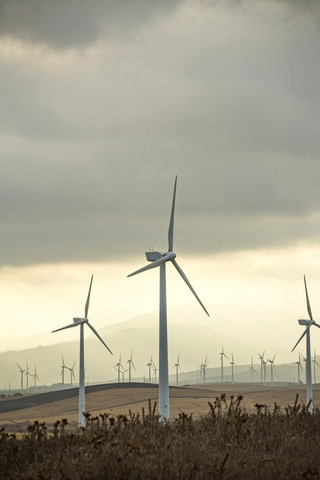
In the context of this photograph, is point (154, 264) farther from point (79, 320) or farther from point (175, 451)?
point (79, 320)

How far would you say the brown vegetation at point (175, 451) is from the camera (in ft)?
49.6

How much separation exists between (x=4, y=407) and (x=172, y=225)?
135m

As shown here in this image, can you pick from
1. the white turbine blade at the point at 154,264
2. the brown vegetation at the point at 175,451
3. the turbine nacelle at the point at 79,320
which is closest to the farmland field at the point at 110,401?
the turbine nacelle at the point at 79,320

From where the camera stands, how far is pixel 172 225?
52.2 meters

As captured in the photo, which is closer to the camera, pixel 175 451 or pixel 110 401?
pixel 175 451

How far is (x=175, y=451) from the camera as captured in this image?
53.9 ft

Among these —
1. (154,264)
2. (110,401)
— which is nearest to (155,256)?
(154,264)

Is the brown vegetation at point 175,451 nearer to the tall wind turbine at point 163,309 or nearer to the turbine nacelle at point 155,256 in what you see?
the tall wind turbine at point 163,309

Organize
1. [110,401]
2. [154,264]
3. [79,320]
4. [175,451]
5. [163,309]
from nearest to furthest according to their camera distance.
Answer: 1. [175,451]
2. [163,309]
3. [154,264]
4. [79,320]
5. [110,401]

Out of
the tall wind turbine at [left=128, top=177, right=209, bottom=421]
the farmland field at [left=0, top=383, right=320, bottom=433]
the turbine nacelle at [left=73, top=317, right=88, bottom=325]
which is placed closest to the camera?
the tall wind turbine at [left=128, top=177, right=209, bottom=421]

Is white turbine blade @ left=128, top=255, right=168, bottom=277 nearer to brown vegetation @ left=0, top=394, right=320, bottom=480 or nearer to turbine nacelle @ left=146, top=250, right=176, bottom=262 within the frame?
turbine nacelle @ left=146, top=250, right=176, bottom=262

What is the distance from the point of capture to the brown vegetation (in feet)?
49.6

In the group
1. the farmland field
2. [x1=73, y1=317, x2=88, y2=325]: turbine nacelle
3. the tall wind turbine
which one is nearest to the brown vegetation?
the tall wind turbine

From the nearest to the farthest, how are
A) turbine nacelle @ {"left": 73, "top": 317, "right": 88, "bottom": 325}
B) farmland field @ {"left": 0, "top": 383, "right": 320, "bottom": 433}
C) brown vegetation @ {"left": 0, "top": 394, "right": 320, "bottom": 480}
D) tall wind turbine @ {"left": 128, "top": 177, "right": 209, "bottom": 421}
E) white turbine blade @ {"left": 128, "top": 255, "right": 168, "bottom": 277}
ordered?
brown vegetation @ {"left": 0, "top": 394, "right": 320, "bottom": 480} < tall wind turbine @ {"left": 128, "top": 177, "right": 209, "bottom": 421} < white turbine blade @ {"left": 128, "top": 255, "right": 168, "bottom": 277} < turbine nacelle @ {"left": 73, "top": 317, "right": 88, "bottom": 325} < farmland field @ {"left": 0, "top": 383, "right": 320, "bottom": 433}
